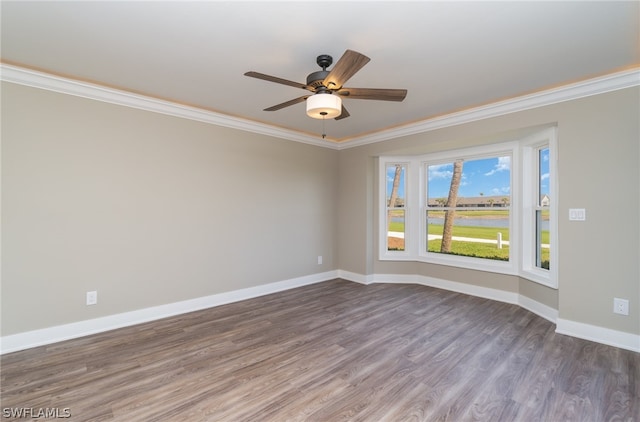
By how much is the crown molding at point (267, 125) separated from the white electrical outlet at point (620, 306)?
200 centimetres

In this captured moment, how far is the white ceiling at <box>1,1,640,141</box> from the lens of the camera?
6.21 feet

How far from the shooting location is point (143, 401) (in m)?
1.99

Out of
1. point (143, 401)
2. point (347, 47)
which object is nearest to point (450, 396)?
point (143, 401)

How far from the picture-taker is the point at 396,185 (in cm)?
521

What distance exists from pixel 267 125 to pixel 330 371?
3.35 meters

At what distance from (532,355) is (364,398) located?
1.68 metres

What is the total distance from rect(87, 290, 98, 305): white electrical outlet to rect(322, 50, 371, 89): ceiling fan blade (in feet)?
10.1

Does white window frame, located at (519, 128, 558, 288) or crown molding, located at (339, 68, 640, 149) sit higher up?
crown molding, located at (339, 68, 640, 149)

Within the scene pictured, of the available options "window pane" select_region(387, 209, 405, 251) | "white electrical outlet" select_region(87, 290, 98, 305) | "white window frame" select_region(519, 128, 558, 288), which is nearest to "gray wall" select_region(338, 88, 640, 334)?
"white window frame" select_region(519, 128, 558, 288)

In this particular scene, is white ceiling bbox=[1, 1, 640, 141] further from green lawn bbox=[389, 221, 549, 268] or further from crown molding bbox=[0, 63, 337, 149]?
green lawn bbox=[389, 221, 549, 268]

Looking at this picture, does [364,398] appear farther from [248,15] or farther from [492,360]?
[248,15]

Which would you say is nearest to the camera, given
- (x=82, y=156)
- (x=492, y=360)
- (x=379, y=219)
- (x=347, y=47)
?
(x=347, y=47)

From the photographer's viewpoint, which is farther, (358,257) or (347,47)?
(358,257)

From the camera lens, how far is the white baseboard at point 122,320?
267 cm
